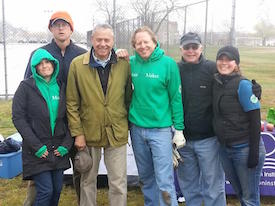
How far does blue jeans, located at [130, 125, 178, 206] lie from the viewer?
124 inches

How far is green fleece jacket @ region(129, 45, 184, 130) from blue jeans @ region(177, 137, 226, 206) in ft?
0.89

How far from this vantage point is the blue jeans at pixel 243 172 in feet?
9.74

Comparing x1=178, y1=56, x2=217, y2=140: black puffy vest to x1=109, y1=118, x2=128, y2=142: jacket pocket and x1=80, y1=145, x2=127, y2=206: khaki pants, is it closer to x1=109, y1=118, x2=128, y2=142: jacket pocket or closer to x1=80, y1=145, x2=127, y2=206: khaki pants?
x1=109, y1=118, x2=128, y2=142: jacket pocket

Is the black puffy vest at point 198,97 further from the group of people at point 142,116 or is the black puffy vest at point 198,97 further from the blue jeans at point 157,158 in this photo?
the blue jeans at point 157,158

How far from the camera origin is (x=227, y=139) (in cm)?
298

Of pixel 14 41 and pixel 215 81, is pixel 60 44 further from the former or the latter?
pixel 14 41

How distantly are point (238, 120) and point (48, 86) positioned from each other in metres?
1.60

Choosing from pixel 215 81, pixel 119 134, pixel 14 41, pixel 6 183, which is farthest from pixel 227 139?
pixel 14 41

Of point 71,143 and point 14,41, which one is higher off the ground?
point 14,41

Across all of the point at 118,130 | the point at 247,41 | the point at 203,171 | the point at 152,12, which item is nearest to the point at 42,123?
the point at 118,130

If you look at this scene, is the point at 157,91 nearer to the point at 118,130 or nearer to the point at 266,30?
the point at 118,130

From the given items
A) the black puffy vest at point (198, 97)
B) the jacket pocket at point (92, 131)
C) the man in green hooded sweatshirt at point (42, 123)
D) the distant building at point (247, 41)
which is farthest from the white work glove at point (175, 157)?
the distant building at point (247, 41)

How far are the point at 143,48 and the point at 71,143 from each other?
103 cm

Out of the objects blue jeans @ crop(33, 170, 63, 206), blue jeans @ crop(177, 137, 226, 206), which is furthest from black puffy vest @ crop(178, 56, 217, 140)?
blue jeans @ crop(33, 170, 63, 206)
